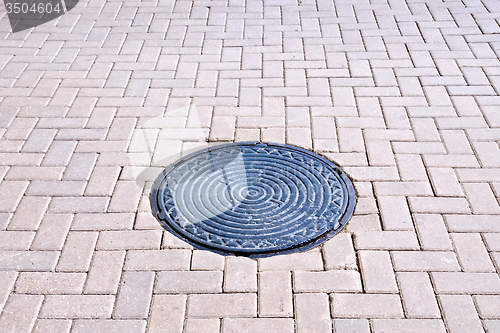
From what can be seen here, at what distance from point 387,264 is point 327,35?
2794mm

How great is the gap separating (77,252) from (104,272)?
22 centimetres

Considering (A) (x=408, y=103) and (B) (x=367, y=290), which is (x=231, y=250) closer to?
(B) (x=367, y=290)

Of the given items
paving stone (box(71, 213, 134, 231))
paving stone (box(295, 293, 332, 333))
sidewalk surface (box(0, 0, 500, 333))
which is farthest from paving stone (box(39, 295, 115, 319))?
paving stone (box(295, 293, 332, 333))

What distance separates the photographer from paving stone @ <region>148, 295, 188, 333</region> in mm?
2312

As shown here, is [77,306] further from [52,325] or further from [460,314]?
[460,314]

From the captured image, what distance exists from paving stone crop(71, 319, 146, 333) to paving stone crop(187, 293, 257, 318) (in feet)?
0.74

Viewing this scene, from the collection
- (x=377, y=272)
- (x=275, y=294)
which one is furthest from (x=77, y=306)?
(x=377, y=272)

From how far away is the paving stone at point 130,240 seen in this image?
273 cm

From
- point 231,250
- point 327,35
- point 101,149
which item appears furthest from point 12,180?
point 327,35

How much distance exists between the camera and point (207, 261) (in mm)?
2643

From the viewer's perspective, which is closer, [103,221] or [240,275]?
[240,275]

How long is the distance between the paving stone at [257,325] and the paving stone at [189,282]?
198mm

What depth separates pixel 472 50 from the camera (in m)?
4.52

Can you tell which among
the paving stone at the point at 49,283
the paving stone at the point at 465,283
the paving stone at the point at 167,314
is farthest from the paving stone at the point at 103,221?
the paving stone at the point at 465,283
